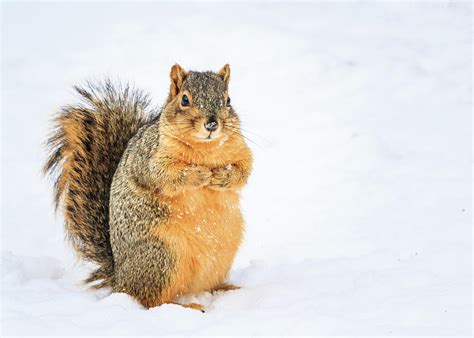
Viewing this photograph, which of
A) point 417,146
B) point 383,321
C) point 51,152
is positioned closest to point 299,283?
point 383,321

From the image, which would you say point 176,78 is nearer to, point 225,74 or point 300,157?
point 225,74

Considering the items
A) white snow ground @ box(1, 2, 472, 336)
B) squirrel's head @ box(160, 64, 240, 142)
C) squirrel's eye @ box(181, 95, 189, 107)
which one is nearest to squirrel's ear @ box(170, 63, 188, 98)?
squirrel's head @ box(160, 64, 240, 142)

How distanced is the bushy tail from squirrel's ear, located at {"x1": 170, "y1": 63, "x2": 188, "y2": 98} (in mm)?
561

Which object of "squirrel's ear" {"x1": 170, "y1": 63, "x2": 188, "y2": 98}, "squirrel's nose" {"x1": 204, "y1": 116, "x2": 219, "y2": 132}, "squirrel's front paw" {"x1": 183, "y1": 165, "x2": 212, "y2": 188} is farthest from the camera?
"squirrel's ear" {"x1": 170, "y1": 63, "x2": 188, "y2": 98}

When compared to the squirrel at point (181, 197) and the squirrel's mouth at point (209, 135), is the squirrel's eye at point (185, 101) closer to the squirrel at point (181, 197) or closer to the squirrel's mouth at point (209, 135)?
the squirrel at point (181, 197)

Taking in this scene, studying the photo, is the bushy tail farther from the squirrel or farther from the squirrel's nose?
the squirrel's nose

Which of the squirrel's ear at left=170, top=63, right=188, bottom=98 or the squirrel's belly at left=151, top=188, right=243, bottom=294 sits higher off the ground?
the squirrel's ear at left=170, top=63, right=188, bottom=98

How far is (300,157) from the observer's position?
19.6ft

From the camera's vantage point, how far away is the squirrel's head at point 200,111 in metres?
3.51

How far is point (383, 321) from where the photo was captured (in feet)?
10.1

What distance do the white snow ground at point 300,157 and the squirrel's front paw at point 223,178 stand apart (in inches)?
20.5

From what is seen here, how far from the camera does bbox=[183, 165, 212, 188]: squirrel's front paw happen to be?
3.60 metres

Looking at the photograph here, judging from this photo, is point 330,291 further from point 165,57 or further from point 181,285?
point 165,57

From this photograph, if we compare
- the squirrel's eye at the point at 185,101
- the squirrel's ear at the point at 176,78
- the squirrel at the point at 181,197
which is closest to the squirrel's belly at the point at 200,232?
the squirrel at the point at 181,197
